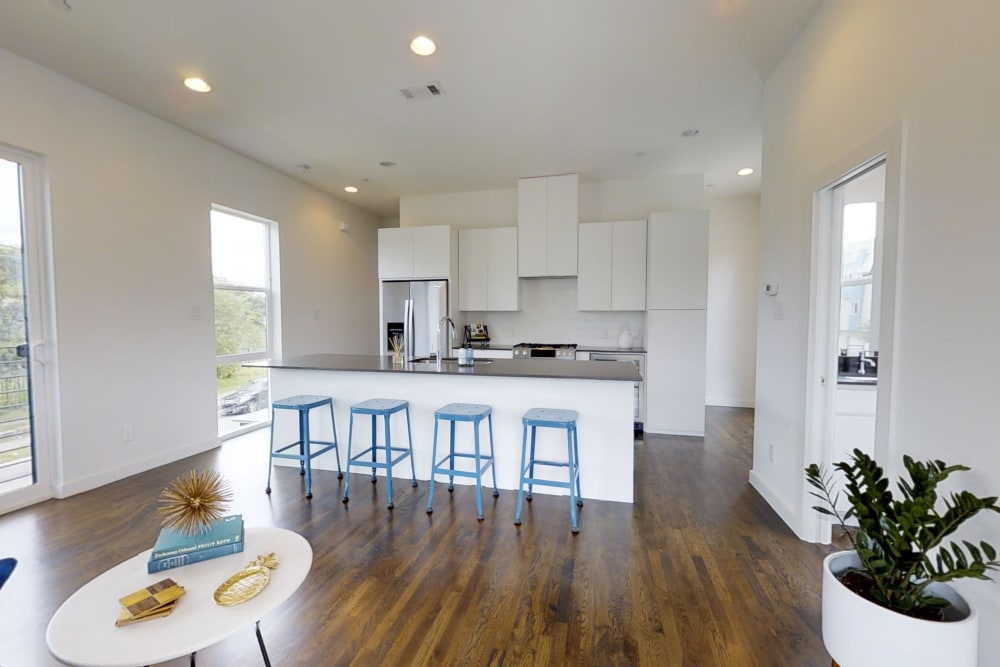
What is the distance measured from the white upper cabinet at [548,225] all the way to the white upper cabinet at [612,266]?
0.18 m

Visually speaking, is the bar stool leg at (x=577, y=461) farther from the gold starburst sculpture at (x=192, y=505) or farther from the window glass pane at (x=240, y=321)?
the window glass pane at (x=240, y=321)

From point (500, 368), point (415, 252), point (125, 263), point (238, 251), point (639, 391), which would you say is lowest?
point (639, 391)

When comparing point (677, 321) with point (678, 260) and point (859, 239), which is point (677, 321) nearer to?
point (678, 260)

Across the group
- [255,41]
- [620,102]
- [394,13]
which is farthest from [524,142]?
[255,41]

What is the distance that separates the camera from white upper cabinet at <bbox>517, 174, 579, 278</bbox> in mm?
4867

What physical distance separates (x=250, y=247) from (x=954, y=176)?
5.47 metres

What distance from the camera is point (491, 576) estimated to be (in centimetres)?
207

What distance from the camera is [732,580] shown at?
2041mm

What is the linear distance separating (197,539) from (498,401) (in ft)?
6.80

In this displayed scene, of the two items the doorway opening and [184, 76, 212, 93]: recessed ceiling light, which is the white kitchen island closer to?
the doorway opening

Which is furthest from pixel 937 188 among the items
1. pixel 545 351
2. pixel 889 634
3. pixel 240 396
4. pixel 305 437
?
pixel 240 396

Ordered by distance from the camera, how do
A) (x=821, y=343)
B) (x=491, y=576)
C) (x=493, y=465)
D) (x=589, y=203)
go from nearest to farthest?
(x=491, y=576) < (x=821, y=343) < (x=493, y=465) < (x=589, y=203)

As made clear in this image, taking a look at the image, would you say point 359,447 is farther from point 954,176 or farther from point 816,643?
point 954,176

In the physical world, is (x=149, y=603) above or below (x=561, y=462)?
above
